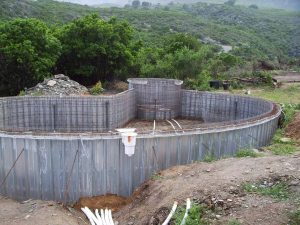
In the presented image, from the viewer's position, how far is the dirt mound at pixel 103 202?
1010cm

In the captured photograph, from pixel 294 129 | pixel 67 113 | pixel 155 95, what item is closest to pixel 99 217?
pixel 67 113

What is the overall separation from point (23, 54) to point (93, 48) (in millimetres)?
4659

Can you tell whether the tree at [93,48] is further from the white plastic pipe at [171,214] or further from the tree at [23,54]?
the white plastic pipe at [171,214]

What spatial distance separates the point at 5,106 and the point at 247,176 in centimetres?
1077

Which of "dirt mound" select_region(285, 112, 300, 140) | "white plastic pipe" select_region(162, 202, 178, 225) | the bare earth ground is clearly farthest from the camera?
"dirt mound" select_region(285, 112, 300, 140)

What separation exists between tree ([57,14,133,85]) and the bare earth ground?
1472 centimetres

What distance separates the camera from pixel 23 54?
20.3m

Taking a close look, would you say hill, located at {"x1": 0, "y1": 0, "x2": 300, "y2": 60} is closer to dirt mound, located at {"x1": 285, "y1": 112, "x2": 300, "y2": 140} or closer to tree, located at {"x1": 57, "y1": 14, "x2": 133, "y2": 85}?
tree, located at {"x1": 57, "y1": 14, "x2": 133, "y2": 85}

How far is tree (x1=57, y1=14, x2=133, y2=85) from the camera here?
23.4 metres

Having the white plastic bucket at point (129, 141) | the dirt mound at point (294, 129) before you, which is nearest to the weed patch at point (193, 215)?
the white plastic bucket at point (129, 141)

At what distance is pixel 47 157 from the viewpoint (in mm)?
10125

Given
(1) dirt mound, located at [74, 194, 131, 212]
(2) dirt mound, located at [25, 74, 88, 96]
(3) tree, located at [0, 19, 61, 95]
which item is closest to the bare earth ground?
(1) dirt mound, located at [74, 194, 131, 212]

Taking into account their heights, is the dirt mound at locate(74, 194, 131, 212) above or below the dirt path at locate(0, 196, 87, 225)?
below

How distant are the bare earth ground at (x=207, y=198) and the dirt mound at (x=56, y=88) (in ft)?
32.3
